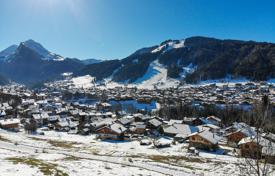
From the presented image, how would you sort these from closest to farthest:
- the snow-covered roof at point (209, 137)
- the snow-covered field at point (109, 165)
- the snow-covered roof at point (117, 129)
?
the snow-covered field at point (109, 165)
the snow-covered roof at point (209, 137)
the snow-covered roof at point (117, 129)

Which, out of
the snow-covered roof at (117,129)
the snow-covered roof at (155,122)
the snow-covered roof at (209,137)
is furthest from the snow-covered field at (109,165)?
the snow-covered roof at (155,122)

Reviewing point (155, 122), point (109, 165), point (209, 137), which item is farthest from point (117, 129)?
point (109, 165)

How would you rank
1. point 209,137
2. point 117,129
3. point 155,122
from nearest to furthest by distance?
point 209,137 < point 117,129 < point 155,122

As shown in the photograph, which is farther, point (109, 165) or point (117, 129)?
point (117, 129)

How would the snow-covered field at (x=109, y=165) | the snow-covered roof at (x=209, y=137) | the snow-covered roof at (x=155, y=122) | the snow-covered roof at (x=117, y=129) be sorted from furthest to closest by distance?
the snow-covered roof at (x=155, y=122), the snow-covered roof at (x=117, y=129), the snow-covered roof at (x=209, y=137), the snow-covered field at (x=109, y=165)

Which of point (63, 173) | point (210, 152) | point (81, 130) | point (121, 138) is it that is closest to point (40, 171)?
point (63, 173)

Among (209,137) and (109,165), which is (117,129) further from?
(109,165)

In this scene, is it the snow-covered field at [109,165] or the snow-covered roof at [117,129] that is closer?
the snow-covered field at [109,165]

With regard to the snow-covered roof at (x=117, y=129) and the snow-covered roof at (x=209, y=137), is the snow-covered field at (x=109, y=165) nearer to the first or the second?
the snow-covered roof at (x=209, y=137)

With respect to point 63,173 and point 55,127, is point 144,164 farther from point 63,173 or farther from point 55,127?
point 55,127

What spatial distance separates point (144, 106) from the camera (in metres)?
191

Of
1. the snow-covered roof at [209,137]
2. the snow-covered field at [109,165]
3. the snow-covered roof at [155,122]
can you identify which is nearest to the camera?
the snow-covered field at [109,165]

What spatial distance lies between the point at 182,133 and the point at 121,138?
2127cm

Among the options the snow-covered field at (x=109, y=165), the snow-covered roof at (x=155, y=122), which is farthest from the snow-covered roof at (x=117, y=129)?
the snow-covered roof at (x=155, y=122)
